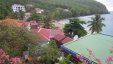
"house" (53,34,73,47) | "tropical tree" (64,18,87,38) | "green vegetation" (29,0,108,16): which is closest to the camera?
"house" (53,34,73,47)

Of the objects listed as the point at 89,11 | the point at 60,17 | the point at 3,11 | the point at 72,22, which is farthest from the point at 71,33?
the point at 89,11

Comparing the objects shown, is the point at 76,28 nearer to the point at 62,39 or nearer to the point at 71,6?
the point at 62,39

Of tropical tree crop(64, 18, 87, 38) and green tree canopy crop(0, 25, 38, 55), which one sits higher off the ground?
green tree canopy crop(0, 25, 38, 55)

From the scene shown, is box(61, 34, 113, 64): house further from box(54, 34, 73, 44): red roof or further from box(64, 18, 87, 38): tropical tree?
box(64, 18, 87, 38): tropical tree

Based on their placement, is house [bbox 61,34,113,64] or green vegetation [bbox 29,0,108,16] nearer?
house [bbox 61,34,113,64]

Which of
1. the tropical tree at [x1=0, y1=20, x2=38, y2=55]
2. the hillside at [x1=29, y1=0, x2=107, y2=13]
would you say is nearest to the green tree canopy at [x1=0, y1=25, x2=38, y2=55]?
the tropical tree at [x1=0, y1=20, x2=38, y2=55]

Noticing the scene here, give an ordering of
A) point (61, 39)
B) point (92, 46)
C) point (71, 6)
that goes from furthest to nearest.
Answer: point (71, 6), point (61, 39), point (92, 46)

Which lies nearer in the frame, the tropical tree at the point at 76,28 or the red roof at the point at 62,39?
the red roof at the point at 62,39

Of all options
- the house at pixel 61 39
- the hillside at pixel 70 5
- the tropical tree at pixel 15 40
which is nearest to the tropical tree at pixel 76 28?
Answer: the house at pixel 61 39

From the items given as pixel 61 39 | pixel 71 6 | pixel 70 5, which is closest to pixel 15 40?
pixel 61 39

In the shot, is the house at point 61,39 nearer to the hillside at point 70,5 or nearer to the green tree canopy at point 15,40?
the green tree canopy at point 15,40

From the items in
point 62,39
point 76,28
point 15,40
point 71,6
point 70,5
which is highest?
point 15,40
